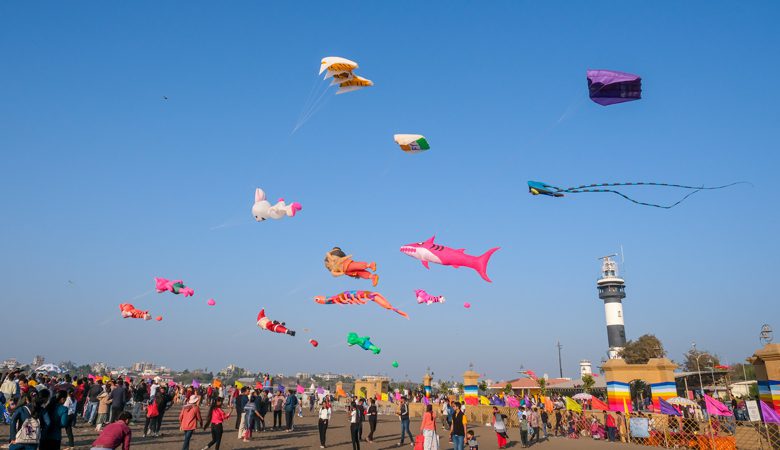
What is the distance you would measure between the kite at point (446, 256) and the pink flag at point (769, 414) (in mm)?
9926

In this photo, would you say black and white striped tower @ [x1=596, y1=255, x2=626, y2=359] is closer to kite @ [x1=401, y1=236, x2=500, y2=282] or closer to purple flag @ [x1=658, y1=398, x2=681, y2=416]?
purple flag @ [x1=658, y1=398, x2=681, y2=416]

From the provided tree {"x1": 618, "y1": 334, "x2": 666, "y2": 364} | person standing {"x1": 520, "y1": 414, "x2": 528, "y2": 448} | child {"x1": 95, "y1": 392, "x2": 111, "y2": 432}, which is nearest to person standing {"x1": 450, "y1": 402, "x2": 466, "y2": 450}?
person standing {"x1": 520, "y1": 414, "x2": 528, "y2": 448}

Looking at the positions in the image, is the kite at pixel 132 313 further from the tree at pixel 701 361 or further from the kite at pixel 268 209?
the tree at pixel 701 361

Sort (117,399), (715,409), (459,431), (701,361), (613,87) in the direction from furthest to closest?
(701,361) < (715,409) < (117,399) < (459,431) < (613,87)

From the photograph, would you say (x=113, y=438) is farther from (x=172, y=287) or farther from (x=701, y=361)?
(x=701, y=361)

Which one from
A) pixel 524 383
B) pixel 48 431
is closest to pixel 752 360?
pixel 48 431

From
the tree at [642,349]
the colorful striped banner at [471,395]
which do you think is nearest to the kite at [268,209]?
the colorful striped banner at [471,395]

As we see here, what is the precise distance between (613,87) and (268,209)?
38.4 feet

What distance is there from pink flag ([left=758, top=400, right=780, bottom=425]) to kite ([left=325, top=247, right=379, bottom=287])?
1328 cm

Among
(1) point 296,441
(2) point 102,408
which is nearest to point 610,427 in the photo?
(1) point 296,441

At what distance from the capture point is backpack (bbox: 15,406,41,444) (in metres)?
7.54

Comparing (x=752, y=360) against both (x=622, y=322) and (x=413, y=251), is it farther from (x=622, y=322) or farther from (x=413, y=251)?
(x=622, y=322)

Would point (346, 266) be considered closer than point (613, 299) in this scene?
Yes

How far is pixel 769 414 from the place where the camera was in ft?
50.9
